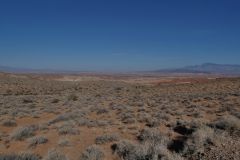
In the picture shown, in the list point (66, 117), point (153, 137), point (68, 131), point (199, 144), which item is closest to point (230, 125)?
point (199, 144)

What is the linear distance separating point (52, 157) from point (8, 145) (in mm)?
3033

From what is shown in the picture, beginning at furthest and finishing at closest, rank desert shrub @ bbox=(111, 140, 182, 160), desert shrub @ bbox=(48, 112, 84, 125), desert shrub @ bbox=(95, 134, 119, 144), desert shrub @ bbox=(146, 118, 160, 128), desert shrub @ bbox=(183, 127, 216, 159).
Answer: desert shrub @ bbox=(48, 112, 84, 125) < desert shrub @ bbox=(146, 118, 160, 128) < desert shrub @ bbox=(95, 134, 119, 144) < desert shrub @ bbox=(183, 127, 216, 159) < desert shrub @ bbox=(111, 140, 182, 160)

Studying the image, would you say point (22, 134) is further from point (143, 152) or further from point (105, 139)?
point (143, 152)

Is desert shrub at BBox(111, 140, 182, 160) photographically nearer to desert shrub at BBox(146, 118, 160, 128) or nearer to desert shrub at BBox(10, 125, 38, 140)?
desert shrub at BBox(146, 118, 160, 128)

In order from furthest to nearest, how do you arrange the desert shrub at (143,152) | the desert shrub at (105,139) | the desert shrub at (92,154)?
the desert shrub at (105,139) → the desert shrub at (92,154) → the desert shrub at (143,152)

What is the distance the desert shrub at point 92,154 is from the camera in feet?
26.6

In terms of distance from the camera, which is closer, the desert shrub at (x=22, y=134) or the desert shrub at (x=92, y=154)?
the desert shrub at (x=92, y=154)

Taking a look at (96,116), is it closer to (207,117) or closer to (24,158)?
(207,117)

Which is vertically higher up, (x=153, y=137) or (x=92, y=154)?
(x=153, y=137)

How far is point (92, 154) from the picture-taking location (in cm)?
830

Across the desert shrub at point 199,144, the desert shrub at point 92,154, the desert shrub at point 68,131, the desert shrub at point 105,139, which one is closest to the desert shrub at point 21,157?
the desert shrub at point 92,154

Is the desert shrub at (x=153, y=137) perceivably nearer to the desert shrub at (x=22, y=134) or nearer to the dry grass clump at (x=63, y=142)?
the dry grass clump at (x=63, y=142)

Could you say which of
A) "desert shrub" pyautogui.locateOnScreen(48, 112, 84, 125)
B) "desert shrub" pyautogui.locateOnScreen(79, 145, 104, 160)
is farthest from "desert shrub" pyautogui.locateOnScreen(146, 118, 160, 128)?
"desert shrub" pyautogui.locateOnScreen(48, 112, 84, 125)

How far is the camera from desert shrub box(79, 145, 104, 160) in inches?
320
